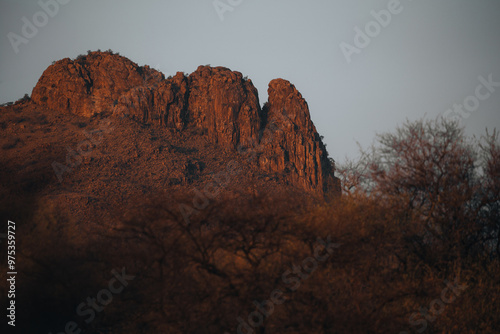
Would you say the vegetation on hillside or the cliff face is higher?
the cliff face

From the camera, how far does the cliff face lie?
81938mm

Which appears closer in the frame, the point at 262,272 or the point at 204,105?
the point at 262,272

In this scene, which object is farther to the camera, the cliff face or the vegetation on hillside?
the cliff face

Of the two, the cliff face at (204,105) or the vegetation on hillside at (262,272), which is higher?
the cliff face at (204,105)

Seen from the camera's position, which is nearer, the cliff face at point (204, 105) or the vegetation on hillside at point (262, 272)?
the vegetation on hillside at point (262, 272)

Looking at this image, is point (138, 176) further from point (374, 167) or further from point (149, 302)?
point (149, 302)

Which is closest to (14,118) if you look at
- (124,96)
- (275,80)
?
(124,96)

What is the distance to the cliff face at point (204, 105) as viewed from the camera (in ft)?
269

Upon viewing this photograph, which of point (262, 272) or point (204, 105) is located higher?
point (204, 105)

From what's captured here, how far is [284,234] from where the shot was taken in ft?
45.3

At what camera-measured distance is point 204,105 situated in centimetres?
8731

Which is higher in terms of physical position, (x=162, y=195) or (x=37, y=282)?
(x=162, y=195)

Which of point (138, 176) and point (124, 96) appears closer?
point (138, 176)

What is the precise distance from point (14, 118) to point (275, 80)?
53097 millimetres
